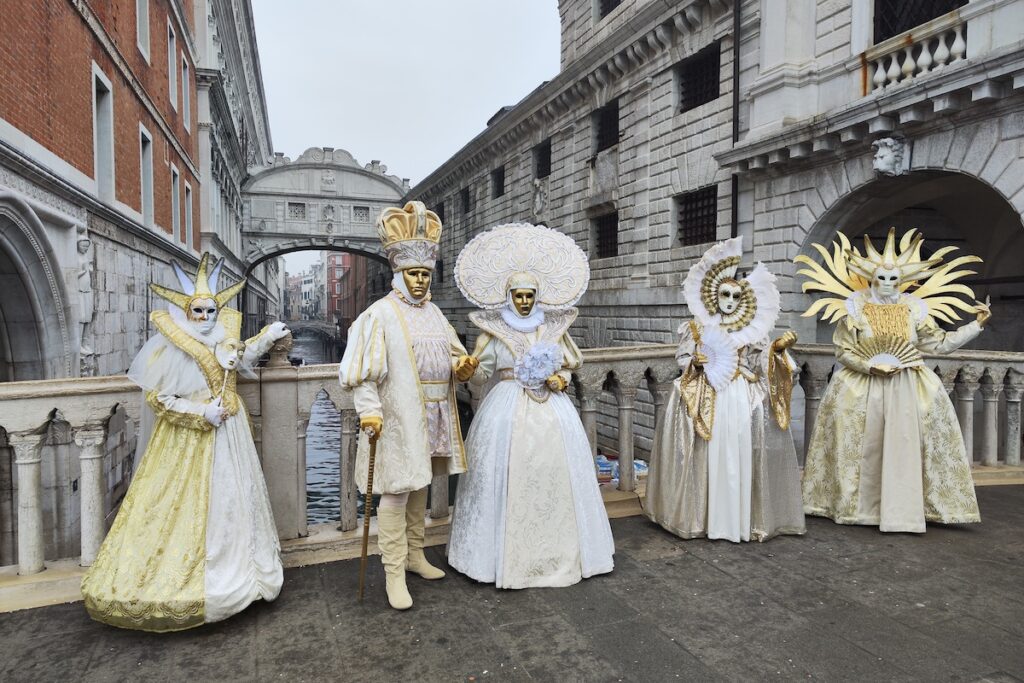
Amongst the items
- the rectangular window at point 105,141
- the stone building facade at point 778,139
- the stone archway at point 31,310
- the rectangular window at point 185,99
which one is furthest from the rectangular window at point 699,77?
the rectangular window at point 185,99

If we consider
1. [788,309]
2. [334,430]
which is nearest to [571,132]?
[788,309]

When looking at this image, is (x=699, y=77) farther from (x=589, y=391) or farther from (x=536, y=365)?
(x=536, y=365)

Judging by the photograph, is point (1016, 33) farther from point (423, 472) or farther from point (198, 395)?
point (198, 395)

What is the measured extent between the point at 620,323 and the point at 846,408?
11827 millimetres

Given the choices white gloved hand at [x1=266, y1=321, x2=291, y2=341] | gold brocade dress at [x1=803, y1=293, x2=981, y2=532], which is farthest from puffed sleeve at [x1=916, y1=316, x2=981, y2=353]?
white gloved hand at [x1=266, y1=321, x2=291, y2=341]

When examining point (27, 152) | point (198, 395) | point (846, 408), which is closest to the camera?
point (198, 395)

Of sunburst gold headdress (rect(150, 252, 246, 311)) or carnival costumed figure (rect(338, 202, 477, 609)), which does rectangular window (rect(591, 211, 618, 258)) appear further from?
sunburst gold headdress (rect(150, 252, 246, 311))

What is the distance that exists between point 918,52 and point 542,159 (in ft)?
44.5

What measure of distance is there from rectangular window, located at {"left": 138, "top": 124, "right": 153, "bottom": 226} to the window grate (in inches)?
517

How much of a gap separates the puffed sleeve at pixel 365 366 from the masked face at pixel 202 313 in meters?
0.72

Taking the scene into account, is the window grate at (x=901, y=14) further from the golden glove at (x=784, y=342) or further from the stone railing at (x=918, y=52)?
the golden glove at (x=784, y=342)

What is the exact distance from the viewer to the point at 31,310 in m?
7.03

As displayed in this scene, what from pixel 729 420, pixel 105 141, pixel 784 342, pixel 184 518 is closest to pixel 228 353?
pixel 184 518

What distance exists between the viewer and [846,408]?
470 centimetres
